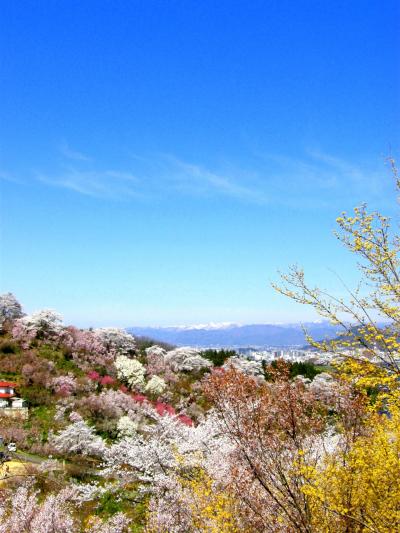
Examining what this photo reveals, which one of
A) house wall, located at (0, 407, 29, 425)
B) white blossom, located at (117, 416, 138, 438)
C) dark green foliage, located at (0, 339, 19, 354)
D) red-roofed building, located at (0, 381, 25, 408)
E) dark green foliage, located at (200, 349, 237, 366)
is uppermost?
dark green foliage, located at (0, 339, 19, 354)

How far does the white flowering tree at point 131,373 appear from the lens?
129ft

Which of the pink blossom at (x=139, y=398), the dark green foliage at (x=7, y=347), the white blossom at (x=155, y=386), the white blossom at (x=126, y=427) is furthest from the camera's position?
the white blossom at (x=155, y=386)

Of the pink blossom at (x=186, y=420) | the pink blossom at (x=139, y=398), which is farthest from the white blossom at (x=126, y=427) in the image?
the pink blossom at (x=139, y=398)

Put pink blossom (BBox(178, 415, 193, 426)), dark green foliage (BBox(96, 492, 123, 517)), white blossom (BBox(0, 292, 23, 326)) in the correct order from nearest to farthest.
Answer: dark green foliage (BBox(96, 492, 123, 517))
pink blossom (BBox(178, 415, 193, 426))
white blossom (BBox(0, 292, 23, 326))

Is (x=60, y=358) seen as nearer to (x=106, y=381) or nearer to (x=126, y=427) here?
(x=106, y=381)

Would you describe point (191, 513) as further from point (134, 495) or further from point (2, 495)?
point (134, 495)

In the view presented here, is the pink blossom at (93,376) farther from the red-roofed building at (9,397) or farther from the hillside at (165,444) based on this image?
the red-roofed building at (9,397)

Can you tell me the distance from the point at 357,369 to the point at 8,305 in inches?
1791

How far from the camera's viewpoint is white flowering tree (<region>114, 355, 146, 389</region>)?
39.3 metres

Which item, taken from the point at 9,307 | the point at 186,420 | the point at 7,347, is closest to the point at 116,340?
the point at 9,307

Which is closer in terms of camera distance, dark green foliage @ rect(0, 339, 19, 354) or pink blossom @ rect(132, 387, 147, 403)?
pink blossom @ rect(132, 387, 147, 403)

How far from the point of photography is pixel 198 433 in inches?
778

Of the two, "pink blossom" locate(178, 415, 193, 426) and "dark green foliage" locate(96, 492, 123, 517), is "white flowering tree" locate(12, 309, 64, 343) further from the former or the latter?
"dark green foliage" locate(96, 492, 123, 517)

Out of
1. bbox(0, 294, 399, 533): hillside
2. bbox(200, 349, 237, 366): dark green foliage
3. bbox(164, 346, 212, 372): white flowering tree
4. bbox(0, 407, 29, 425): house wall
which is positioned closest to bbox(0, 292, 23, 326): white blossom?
bbox(0, 294, 399, 533): hillside
